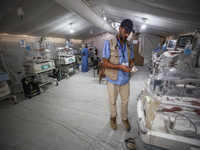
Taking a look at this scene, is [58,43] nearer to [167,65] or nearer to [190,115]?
[167,65]

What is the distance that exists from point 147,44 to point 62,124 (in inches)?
296

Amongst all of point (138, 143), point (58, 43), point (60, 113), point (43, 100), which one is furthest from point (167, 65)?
point (58, 43)

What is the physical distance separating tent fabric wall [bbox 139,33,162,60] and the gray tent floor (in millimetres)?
5376

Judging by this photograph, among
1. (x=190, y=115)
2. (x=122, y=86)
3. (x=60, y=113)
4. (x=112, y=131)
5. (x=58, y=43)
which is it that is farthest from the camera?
(x=58, y=43)

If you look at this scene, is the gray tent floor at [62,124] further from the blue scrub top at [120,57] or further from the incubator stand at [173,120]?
the blue scrub top at [120,57]

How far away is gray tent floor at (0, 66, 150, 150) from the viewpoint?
1570 mm

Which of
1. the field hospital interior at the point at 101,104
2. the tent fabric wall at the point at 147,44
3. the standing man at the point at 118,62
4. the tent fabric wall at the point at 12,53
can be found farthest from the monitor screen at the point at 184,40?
the tent fabric wall at the point at 12,53

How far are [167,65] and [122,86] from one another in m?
1.61

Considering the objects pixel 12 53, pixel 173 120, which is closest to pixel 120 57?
pixel 173 120

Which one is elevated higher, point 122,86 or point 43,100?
point 122,86

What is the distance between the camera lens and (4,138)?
170cm

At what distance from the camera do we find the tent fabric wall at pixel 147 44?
22.7 ft

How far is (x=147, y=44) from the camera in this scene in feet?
23.4

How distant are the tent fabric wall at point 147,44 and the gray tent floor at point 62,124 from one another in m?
5.38
